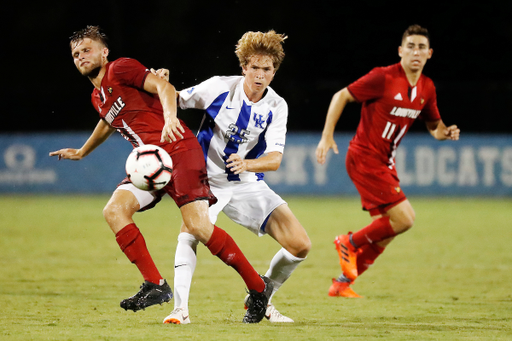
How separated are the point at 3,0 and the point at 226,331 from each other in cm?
1825

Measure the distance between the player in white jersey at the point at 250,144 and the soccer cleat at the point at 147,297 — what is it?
161 millimetres

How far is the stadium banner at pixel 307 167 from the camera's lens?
52.4ft

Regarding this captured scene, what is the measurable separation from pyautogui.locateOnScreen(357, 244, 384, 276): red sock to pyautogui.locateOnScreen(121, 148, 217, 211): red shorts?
2.00 m

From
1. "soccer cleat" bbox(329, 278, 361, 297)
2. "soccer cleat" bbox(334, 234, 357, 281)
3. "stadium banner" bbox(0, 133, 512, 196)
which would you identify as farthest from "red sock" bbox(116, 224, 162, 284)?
"stadium banner" bbox(0, 133, 512, 196)

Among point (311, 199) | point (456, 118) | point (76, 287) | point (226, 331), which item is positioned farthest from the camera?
point (456, 118)

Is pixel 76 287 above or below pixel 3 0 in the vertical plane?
below

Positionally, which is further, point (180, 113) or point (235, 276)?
point (180, 113)

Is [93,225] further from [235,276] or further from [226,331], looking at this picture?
[226,331]

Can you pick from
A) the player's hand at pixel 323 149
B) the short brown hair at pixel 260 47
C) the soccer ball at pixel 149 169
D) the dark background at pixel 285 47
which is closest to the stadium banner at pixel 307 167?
the dark background at pixel 285 47

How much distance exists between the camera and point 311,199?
15.7 m

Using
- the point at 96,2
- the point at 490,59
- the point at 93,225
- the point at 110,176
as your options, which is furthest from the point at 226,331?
the point at 490,59

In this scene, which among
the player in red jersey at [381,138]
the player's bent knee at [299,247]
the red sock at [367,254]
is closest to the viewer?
the player's bent knee at [299,247]

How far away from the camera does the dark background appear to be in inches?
698

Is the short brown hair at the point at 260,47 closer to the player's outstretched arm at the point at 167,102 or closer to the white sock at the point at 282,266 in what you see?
the player's outstretched arm at the point at 167,102
